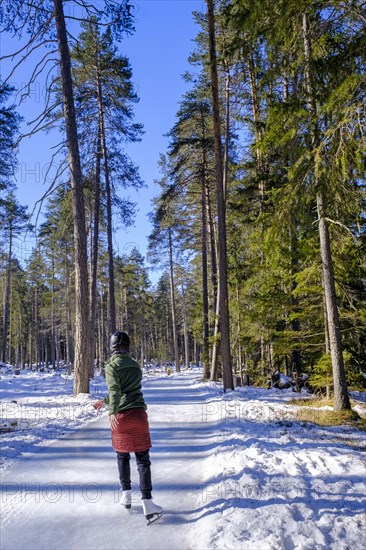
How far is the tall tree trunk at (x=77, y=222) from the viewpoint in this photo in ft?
37.0

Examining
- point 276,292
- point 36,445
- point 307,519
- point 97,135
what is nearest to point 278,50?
point 276,292

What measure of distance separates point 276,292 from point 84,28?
52.7ft

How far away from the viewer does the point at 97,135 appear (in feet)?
61.9

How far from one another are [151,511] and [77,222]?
9566mm

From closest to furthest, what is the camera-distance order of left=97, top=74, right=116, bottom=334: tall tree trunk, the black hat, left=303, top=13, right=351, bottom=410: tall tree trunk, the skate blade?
the skate blade, the black hat, left=303, top=13, right=351, bottom=410: tall tree trunk, left=97, top=74, right=116, bottom=334: tall tree trunk

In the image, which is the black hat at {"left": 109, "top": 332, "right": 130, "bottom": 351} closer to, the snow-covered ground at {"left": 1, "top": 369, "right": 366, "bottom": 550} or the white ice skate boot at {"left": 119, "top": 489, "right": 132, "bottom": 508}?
the white ice skate boot at {"left": 119, "top": 489, "right": 132, "bottom": 508}

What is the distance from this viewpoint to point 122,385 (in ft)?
13.6

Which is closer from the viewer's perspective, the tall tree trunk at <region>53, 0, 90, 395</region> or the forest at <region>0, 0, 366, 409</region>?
the forest at <region>0, 0, 366, 409</region>

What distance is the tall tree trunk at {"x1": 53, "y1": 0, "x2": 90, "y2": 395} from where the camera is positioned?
1129 cm

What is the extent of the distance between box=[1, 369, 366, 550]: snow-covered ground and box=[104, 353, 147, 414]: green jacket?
1108 mm

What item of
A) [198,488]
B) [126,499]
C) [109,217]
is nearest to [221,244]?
[109,217]

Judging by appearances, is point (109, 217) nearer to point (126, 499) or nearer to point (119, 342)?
point (119, 342)

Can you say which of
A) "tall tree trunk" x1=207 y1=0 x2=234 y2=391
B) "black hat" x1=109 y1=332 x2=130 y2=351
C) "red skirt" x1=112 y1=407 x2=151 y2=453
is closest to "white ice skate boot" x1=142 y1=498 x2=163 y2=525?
"red skirt" x1=112 y1=407 x2=151 y2=453

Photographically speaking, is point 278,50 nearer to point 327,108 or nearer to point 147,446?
point 327,108
